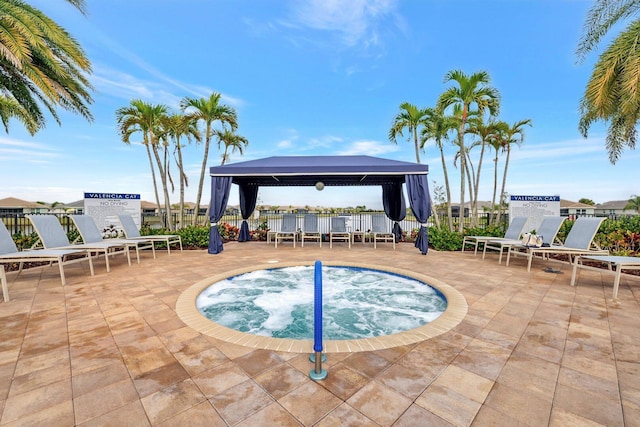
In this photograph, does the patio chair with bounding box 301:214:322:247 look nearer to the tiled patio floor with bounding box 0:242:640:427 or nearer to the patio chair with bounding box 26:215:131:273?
the patio chair with bounding box 26:215:131:273

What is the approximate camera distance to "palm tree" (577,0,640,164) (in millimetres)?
5141

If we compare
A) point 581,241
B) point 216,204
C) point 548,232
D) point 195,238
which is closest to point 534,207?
point 548,232

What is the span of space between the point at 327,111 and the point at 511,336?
609 inches

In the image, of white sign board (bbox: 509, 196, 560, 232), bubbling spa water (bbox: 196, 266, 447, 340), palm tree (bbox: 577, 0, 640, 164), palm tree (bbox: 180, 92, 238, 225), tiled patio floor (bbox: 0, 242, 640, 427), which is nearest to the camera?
tiled patio floor (bbox: 0, 242, 640, 427)

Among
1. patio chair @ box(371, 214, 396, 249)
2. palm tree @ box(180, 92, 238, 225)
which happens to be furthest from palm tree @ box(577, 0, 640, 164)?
palm tree @ box(180, 92, 238, 225)

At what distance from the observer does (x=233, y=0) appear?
8461mm

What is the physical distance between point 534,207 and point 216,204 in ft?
29.5

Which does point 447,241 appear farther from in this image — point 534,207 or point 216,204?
point 216,204

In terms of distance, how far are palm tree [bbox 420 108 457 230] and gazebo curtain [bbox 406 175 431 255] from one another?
107 inches

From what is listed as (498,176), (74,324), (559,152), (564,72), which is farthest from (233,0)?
(559,152)

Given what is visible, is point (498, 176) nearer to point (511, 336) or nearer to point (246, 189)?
point (246, 189)

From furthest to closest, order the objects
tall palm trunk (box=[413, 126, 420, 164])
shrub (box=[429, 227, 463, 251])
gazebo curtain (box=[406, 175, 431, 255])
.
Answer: tall palm trunk (box=[413, 126, 420, 164])
shrub (box=[429, 227, 463, 251])
gazebo curtain (box=[406, 175, 431, 255])

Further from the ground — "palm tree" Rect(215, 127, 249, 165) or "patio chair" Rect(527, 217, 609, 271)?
"palm tree" Rect(215, 127, 249, 165)

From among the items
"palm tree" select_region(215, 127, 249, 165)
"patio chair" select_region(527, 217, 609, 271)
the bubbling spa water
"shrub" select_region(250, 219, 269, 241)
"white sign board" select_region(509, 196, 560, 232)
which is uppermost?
"palm tree" select_region(215, 127, 249, 165)
